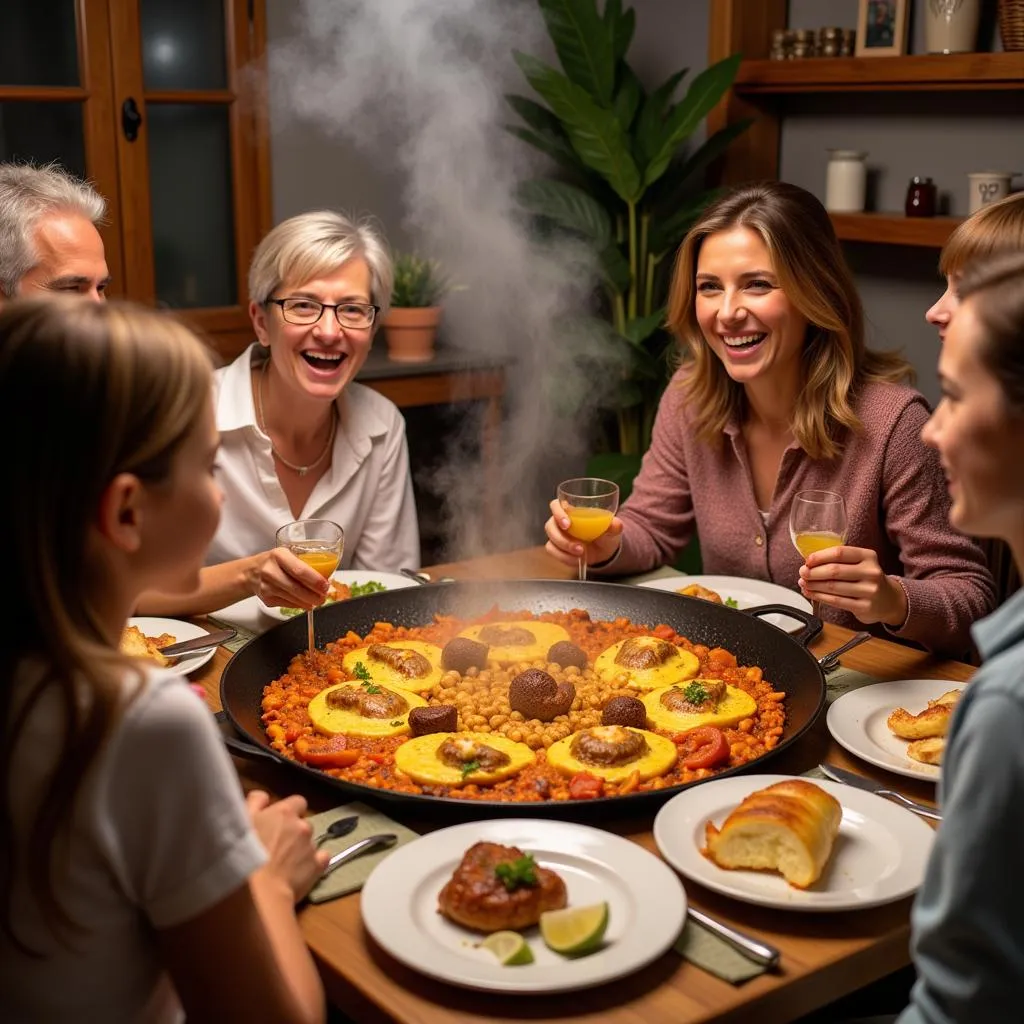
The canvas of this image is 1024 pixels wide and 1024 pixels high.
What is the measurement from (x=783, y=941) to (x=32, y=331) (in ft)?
3.46

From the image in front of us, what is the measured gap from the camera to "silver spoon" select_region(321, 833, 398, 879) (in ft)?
5.35

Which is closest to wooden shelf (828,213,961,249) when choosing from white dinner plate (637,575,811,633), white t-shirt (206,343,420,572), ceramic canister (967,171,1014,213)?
ceramic canister (967,171,1014,213)

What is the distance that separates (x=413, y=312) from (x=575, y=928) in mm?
3752

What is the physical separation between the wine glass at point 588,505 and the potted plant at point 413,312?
7.84 ft

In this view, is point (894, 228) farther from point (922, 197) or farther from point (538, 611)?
point (538, 611)

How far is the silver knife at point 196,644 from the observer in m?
2.30

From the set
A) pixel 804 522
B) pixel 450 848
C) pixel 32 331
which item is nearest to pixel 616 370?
pixel 804 522

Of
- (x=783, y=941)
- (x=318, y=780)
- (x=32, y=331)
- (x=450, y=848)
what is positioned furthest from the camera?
(x=318, y=780)

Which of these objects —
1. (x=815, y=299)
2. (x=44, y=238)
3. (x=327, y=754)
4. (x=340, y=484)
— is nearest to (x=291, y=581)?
(x=327, y=754)

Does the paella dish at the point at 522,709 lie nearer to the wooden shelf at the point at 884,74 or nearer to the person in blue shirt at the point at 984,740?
the person in blue shirt at the point at 984,740

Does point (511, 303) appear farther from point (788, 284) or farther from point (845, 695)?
point (845, 695)

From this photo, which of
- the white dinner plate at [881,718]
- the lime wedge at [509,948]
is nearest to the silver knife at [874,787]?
the white dinner plate at [881,718]

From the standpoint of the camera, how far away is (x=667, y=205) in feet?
18.2

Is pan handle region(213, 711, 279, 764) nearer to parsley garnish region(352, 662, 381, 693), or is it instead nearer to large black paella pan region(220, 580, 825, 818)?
large black paella pan region(220, 580, 825, 818)
